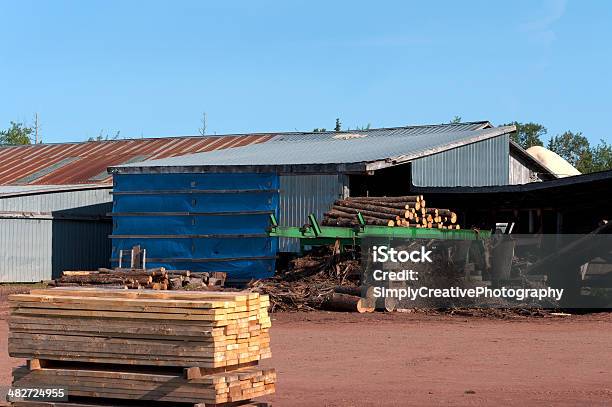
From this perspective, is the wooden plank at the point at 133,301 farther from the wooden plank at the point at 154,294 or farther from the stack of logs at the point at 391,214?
the stack of logs at the point at 391,214

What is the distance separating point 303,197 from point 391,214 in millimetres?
4634

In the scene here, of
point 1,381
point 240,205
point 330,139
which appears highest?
point 330,139

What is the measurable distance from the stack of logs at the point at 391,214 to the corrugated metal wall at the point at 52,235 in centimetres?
1247

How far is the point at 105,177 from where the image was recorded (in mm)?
42250

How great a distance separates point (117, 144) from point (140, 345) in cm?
3908

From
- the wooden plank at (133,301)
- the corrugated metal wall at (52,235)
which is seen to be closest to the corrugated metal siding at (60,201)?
the corrugated metal wall at (52,235)

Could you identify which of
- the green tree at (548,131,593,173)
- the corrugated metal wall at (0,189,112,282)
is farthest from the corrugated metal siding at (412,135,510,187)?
the green tree at (548,131,593,173)

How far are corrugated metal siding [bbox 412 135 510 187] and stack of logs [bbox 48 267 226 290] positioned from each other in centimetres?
731

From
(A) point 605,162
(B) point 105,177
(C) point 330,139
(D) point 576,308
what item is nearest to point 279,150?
(C) point 330,139

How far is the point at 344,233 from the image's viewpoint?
25484mm

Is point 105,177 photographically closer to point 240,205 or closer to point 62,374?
point 240,205

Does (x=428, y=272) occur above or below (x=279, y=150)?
below

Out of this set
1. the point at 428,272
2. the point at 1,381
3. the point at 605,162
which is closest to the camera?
the point at 1,381

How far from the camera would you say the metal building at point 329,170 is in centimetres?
3089
